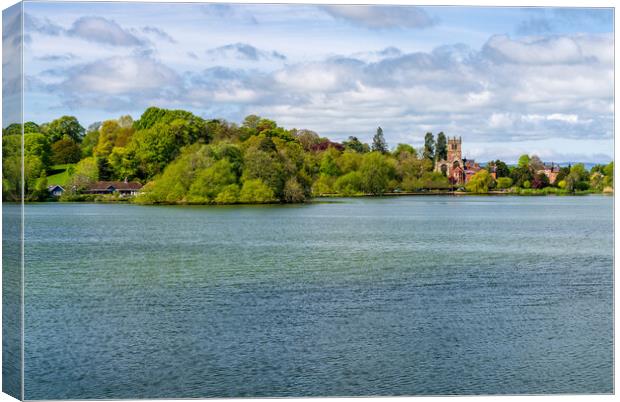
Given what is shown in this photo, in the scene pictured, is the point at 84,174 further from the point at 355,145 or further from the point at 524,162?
the point at 524,162

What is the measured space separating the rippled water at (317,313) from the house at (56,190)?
4.20 ft

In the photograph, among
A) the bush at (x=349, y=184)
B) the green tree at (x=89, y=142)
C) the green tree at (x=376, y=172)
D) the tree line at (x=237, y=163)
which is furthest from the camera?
the bush at (x=349, y=184)

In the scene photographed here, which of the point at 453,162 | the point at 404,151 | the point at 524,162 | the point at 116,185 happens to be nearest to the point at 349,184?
the point at 116,185

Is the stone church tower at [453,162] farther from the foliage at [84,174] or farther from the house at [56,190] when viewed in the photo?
the foliage at [84,174]

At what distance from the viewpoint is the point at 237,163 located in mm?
41469

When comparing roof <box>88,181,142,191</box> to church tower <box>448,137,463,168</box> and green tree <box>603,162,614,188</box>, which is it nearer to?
church tower <box>448,137,463,168</box>

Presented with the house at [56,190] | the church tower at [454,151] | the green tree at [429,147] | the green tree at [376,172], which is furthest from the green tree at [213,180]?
the church tower at [454,151]

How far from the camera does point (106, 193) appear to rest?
1517 inches

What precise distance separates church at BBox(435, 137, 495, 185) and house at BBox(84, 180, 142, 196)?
1348 cm

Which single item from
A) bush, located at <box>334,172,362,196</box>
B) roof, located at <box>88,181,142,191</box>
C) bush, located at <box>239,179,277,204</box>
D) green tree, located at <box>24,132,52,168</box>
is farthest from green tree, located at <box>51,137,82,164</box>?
bush, located at <box>239,179,277,204</box>

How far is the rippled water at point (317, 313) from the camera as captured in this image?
12.2m

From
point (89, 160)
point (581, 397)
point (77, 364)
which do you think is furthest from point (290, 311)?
point (89, 160)

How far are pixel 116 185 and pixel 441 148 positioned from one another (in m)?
17.5

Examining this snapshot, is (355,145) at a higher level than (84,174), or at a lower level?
higher
